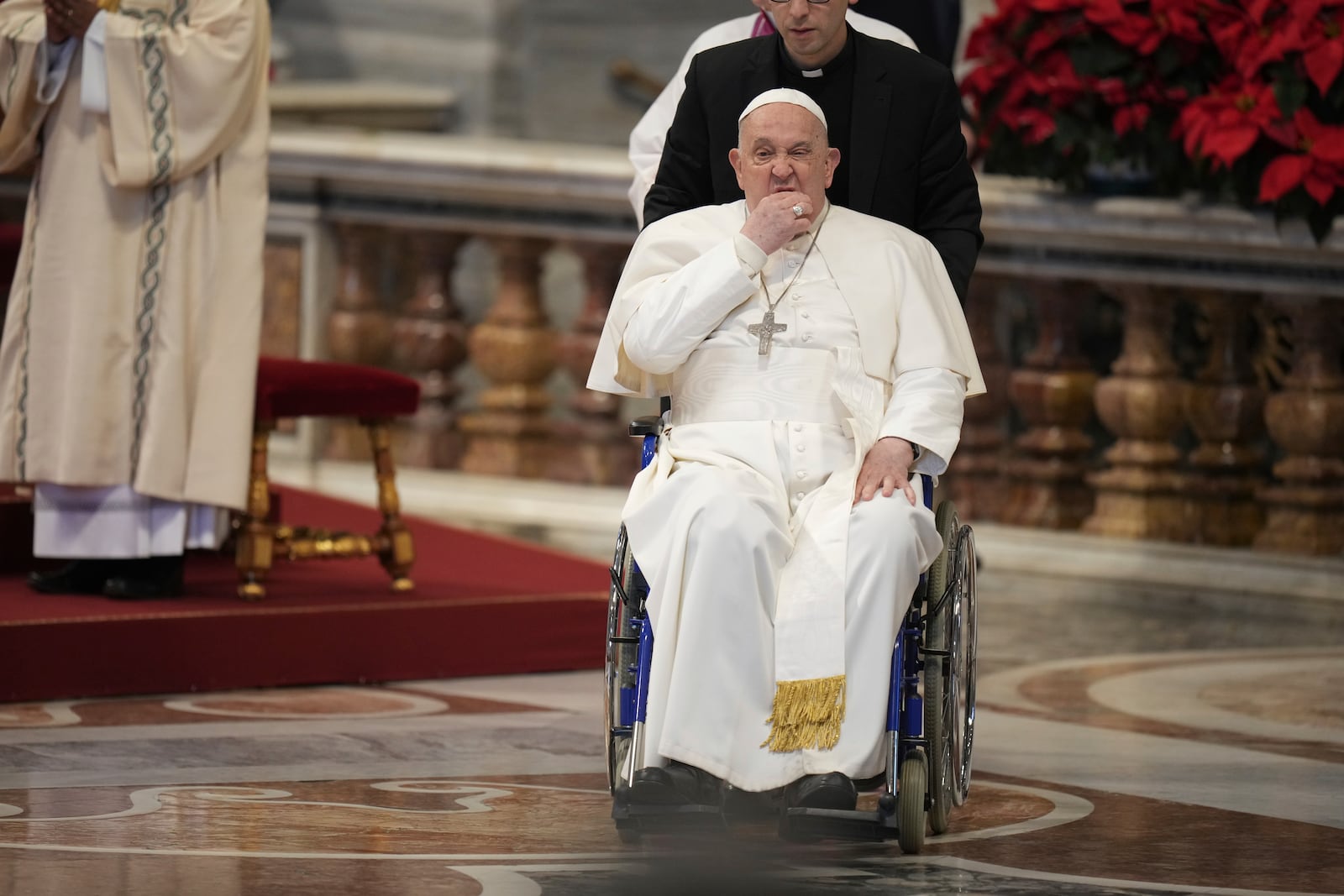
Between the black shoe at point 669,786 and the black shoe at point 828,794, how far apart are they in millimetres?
175

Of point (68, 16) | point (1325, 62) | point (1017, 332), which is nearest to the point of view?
point (68, 16)

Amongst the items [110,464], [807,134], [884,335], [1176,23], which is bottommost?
[110,464]

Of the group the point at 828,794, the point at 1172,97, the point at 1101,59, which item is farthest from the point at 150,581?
the point at 1172,97

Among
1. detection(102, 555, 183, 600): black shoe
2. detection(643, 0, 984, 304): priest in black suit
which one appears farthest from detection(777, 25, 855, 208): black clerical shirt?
detection(102, 555, 183, 600): black shoe

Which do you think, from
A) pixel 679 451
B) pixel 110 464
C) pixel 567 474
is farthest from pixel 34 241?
pixel 567 474

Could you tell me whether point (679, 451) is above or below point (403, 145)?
below

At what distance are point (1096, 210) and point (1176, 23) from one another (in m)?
0.71

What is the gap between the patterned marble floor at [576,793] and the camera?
13.3 ft

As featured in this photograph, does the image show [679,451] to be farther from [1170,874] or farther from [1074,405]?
[1074,405]

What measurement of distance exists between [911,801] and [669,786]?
Result: 408mm

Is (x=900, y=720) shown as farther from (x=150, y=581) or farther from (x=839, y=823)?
(x=150, y=581)

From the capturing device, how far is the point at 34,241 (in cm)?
599

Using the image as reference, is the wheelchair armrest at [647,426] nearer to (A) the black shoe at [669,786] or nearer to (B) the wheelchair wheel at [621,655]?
(B) the wheelchair wheel at [621,655]

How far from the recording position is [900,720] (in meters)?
4.26
